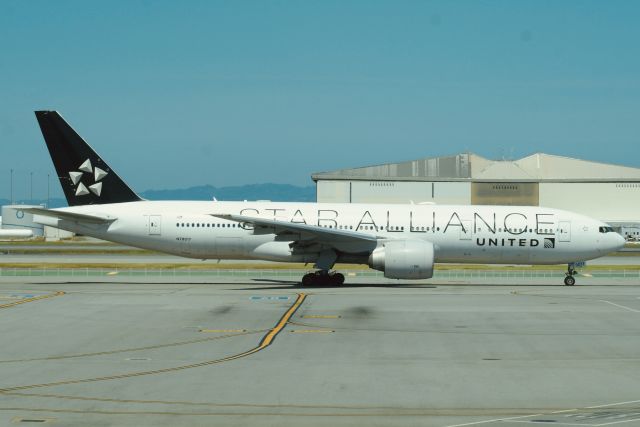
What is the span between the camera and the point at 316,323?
24.9m

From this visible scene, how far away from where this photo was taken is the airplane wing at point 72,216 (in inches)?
1547

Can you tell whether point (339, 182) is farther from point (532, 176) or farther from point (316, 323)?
point (316, 323)

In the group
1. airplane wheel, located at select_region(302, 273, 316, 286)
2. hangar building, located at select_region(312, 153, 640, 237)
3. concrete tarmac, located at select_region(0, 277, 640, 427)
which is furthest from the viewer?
hangar building, located at select_region(312, 153, 640, 237)

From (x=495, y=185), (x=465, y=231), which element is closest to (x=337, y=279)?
(x=465, y=231)

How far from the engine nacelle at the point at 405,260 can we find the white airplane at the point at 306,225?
5.08ft

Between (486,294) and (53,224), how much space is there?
21.9 m

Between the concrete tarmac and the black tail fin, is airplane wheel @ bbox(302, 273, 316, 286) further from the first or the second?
the black tail fin

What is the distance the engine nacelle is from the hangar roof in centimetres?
7640

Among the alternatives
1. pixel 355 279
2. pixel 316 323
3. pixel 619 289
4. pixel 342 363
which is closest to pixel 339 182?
pixel 355 279

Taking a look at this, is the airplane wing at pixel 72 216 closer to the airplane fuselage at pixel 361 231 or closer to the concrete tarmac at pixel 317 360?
the airplane fuselage at pixel 361 231

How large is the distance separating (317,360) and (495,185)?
10315 centimetres

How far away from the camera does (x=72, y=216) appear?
132 feet

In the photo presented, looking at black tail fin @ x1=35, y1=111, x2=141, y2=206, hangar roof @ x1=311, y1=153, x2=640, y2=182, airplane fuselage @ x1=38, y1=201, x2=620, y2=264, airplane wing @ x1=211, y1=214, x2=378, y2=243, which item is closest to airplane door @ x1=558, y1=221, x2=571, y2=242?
airplane fuselage @ x1=38, y1=201, x2=620, y2=264

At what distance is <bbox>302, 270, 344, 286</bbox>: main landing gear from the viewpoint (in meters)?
40.3
